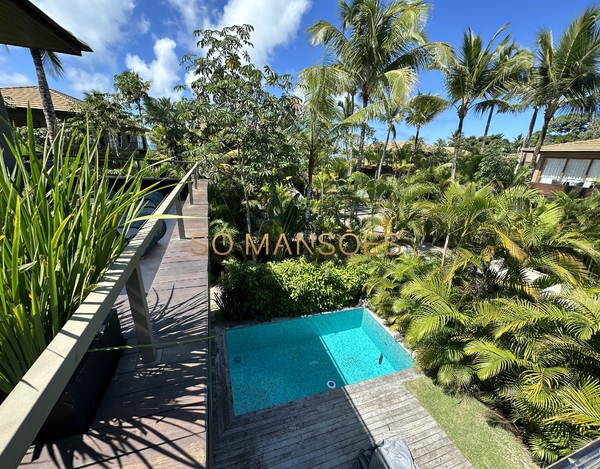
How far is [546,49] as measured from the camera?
438 inches

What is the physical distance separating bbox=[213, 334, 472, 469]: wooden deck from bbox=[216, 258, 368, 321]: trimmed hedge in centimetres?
173

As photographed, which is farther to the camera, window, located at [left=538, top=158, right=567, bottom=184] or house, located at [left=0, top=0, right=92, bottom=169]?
window, located at [left=538, top=158, right=567, bottom=184]

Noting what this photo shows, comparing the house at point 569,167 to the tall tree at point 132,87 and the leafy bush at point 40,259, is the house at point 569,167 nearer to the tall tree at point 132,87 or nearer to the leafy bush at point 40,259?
the leafy bush at point 40,259

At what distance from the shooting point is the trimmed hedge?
238 inches

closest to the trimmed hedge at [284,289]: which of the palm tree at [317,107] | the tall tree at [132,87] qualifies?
the palm tree at [317,107]

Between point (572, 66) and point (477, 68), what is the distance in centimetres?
338

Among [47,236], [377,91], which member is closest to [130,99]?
[377,91]

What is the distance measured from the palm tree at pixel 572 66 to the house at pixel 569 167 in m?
5.30

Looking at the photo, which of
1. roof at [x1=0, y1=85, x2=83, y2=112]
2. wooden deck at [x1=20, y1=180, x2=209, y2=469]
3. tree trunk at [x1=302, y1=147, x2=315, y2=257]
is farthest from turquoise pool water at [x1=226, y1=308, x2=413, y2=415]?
roof at [x1=0, y1=85, x2=83, y2=112]

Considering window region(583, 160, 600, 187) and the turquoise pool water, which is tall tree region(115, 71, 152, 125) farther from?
window region(583, 160, 600, 187)

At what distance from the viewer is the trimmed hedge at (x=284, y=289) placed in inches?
238

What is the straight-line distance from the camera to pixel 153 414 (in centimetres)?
146

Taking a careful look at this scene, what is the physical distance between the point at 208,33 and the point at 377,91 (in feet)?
19.9

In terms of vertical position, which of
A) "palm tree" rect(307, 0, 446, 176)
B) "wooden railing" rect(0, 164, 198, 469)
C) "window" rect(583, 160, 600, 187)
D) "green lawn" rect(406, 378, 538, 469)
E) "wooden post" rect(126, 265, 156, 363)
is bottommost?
"green lawn" rect(406, 378, 538, 469)
